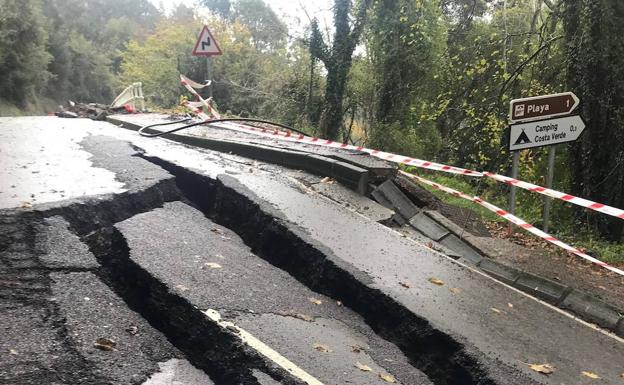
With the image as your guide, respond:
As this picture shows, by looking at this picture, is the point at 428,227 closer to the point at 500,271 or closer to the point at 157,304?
the point at 500,271

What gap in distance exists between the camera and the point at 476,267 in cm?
596

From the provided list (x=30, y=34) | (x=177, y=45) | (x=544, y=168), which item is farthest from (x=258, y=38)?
(x=544, y=168)

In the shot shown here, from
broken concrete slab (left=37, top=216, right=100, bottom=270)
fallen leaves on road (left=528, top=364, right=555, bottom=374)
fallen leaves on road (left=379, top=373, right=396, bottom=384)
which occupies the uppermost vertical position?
broken concrete slab (left=37, top=216, right=100, bottom=270)

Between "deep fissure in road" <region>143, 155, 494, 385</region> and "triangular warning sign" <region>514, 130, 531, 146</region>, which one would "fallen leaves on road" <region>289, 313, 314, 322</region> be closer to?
"deep fissure in road" <region>143, 155, 494, 385</region>

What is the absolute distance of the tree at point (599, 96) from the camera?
7.11m

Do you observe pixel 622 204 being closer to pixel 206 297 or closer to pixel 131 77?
pixel 206 297

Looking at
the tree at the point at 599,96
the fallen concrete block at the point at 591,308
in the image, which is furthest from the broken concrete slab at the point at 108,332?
the tree at the point at 599,96

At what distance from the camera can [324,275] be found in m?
4.62

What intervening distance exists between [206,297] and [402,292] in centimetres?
183

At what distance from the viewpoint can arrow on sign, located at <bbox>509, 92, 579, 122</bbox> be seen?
20.9ft

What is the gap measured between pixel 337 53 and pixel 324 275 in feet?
35.5

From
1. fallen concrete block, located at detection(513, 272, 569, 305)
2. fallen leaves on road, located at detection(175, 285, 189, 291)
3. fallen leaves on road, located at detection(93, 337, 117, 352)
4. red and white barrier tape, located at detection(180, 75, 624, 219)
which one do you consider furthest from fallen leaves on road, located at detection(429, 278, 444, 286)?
fallen leaves on road, located at detection(93, 337, 117, 352)

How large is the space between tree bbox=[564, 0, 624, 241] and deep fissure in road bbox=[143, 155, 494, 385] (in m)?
5.20

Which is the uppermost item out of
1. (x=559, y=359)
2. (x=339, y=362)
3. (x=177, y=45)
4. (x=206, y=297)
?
(x=177, y=45)
